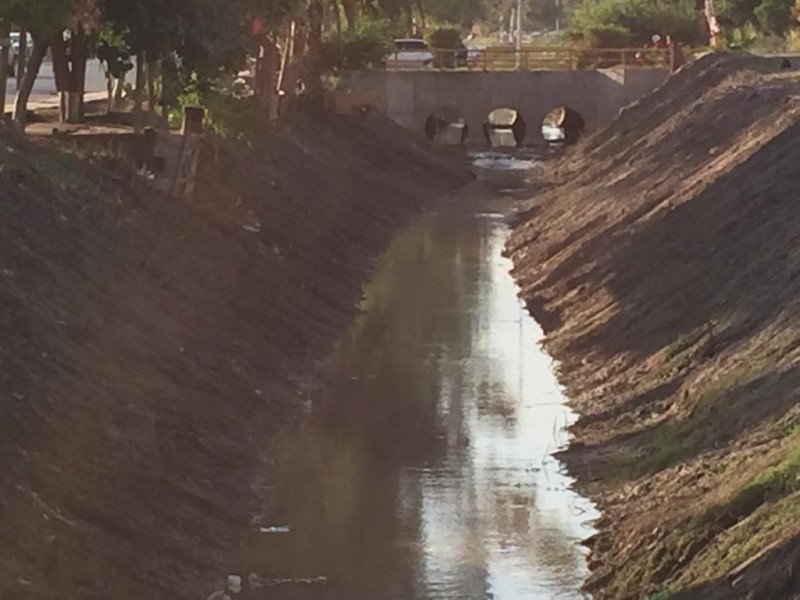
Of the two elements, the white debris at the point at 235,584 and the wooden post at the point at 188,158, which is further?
the wooden post at the point at 188,158

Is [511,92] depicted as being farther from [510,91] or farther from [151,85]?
[151,85]

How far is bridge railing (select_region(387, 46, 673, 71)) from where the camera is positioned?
247ft

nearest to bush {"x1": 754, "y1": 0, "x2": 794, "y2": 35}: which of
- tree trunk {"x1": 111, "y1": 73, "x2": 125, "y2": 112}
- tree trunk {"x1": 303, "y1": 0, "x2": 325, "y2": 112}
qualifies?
tree trunk {"x1": 303, "y1": 0, "x2": 325, "y2": 112}

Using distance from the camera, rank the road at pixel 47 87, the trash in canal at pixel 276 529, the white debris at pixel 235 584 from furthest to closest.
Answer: the road at pixel 47 87 < the trash in canal at pixel 276 529 < the white debris at pixel 235 584

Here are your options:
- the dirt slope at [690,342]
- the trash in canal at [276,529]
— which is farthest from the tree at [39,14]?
the trash in canal at [276,529]

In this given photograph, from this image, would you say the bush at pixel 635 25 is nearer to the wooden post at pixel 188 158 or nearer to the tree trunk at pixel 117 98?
the tree trunk at pixel 117 98

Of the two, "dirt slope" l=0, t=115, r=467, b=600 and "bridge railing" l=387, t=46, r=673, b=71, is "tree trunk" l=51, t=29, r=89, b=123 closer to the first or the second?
"dirt slope" l=0, t=115, r=467, b=600

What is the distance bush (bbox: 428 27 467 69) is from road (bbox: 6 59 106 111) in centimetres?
1500

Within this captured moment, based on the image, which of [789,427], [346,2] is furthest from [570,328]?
[346,2]

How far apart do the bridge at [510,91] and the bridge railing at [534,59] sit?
766 millimetres

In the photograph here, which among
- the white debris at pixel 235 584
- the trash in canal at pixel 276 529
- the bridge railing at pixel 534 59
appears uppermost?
the bridge railing at pixel 534 59

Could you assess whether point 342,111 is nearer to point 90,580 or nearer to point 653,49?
point 653,49

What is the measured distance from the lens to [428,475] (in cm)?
2273

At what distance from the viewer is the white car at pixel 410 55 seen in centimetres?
7562
